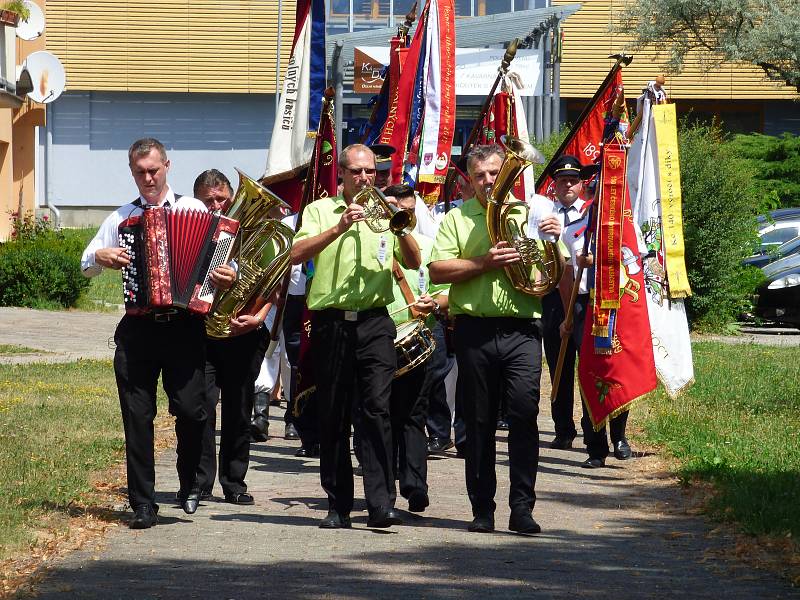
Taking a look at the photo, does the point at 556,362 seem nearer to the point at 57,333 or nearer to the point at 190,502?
the point at 190,502

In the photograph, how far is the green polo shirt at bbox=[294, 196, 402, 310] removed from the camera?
7.50 m

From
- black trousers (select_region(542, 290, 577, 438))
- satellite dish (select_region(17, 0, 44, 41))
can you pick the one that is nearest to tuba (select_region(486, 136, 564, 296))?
black trousers (select_region(542, 290, 577, 438))

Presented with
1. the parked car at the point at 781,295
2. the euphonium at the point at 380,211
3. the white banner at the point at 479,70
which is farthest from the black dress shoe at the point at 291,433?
the white banner at the point at 479,70

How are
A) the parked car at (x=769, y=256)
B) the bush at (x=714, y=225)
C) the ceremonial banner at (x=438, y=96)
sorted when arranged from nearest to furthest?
1. the ceremonial banner at (x=438, y=96)
2. the bush at (x=714, y=225)
3. the parked car at (x=769, y=256)

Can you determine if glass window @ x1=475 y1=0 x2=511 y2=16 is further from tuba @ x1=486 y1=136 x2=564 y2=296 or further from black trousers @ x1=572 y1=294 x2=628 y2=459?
tuba @ x1=486 y1=136 x2=564 y2=296

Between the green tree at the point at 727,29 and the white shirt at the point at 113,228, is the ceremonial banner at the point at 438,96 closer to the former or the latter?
the white shirt at the point at 113,228

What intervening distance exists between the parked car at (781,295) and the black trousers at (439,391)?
1213 centimetres

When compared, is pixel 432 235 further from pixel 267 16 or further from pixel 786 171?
pixel 267 16

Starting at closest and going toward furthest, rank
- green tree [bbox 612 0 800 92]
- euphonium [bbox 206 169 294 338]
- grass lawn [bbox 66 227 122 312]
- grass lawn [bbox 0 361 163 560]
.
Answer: grass lawn [bbox 0 361 163 560] → euphonium [bbox 206 169 294 338] → grass lawn [bbox 66 227 122 312] → green tree [bbox 612 0 800 92]

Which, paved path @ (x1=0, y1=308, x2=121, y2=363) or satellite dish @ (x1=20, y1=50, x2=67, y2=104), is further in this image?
satellite dish @ (x1=20, y1=50, x2=67, y2=104)

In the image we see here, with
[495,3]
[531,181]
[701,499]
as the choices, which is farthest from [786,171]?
[701,499]

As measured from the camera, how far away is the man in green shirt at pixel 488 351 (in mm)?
7488

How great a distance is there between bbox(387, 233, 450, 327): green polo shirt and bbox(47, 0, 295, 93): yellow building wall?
3572 centimetres

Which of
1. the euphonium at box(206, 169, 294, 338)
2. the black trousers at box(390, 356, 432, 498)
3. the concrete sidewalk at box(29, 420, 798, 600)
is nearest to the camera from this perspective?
the concrete sidewalk at box(29, 420, 798, 600)
